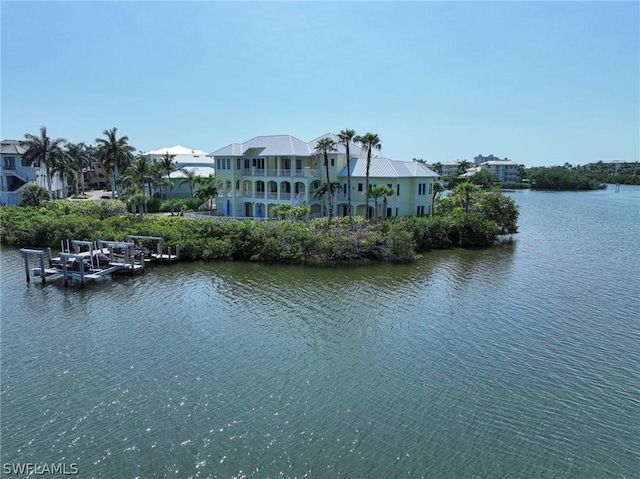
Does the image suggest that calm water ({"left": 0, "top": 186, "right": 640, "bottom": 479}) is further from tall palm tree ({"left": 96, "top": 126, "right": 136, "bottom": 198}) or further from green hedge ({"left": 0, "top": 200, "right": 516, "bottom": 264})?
tall palm tree ({"left": 96, "top": 126, "right": 136, "bottom": 198})

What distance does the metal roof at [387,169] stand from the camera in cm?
4550

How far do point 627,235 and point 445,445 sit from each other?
155 feet

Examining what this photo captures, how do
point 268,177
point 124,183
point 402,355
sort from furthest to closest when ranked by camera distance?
point 124,183 < point 268,177 < point 402,355

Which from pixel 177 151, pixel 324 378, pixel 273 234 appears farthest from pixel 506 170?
pixel 324 378

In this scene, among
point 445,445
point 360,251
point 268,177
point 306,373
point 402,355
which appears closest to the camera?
point 445,445

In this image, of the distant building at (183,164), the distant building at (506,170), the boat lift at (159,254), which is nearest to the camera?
the boat lift at (159,254)

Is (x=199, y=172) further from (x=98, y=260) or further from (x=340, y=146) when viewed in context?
(x=98, y=260)

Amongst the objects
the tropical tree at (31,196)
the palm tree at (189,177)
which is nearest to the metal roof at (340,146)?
the palm tree at (189,177)

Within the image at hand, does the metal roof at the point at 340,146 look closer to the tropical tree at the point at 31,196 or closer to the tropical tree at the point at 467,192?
the tropical tree at the point at 467,192

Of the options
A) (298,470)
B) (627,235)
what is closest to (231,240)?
(298,470)

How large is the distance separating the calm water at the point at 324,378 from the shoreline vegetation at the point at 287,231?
5866 millimetres

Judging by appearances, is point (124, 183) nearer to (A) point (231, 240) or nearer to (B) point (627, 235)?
(A) point (231, 240)

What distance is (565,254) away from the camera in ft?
125

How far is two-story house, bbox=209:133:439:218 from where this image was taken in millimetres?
45906
